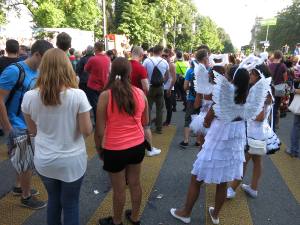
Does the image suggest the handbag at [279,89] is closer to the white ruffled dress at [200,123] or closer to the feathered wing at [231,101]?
the white ruffled dress at [200,123]

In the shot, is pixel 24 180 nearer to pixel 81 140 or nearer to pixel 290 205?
pixel 81 140

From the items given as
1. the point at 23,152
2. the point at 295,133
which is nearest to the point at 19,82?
the point at 23,152

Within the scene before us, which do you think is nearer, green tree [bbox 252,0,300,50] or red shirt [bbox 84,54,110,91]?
red shirt [bbox 84,54,110,91]

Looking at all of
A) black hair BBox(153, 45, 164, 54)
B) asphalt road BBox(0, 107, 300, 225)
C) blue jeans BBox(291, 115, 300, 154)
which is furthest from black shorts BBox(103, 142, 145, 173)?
black hair BBox(153, 45, 164, 54)

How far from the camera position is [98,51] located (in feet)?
24.3

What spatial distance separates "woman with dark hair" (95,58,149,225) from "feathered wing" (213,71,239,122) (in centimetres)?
72

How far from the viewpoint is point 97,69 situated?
23.9ft

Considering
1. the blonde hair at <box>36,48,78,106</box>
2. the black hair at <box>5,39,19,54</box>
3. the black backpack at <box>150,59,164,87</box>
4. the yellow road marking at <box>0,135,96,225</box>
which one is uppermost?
the black hair at <box>5,39,19,54</box>

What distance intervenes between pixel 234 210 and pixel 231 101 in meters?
1.65

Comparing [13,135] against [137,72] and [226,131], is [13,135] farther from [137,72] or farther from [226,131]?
[137,72]

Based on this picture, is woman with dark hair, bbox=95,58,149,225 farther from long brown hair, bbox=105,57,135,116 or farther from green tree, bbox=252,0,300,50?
green tree, bbox=252,0,300,50

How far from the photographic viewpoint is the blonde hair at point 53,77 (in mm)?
2529

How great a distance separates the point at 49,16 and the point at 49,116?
20262mm

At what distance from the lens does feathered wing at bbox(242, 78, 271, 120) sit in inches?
134
